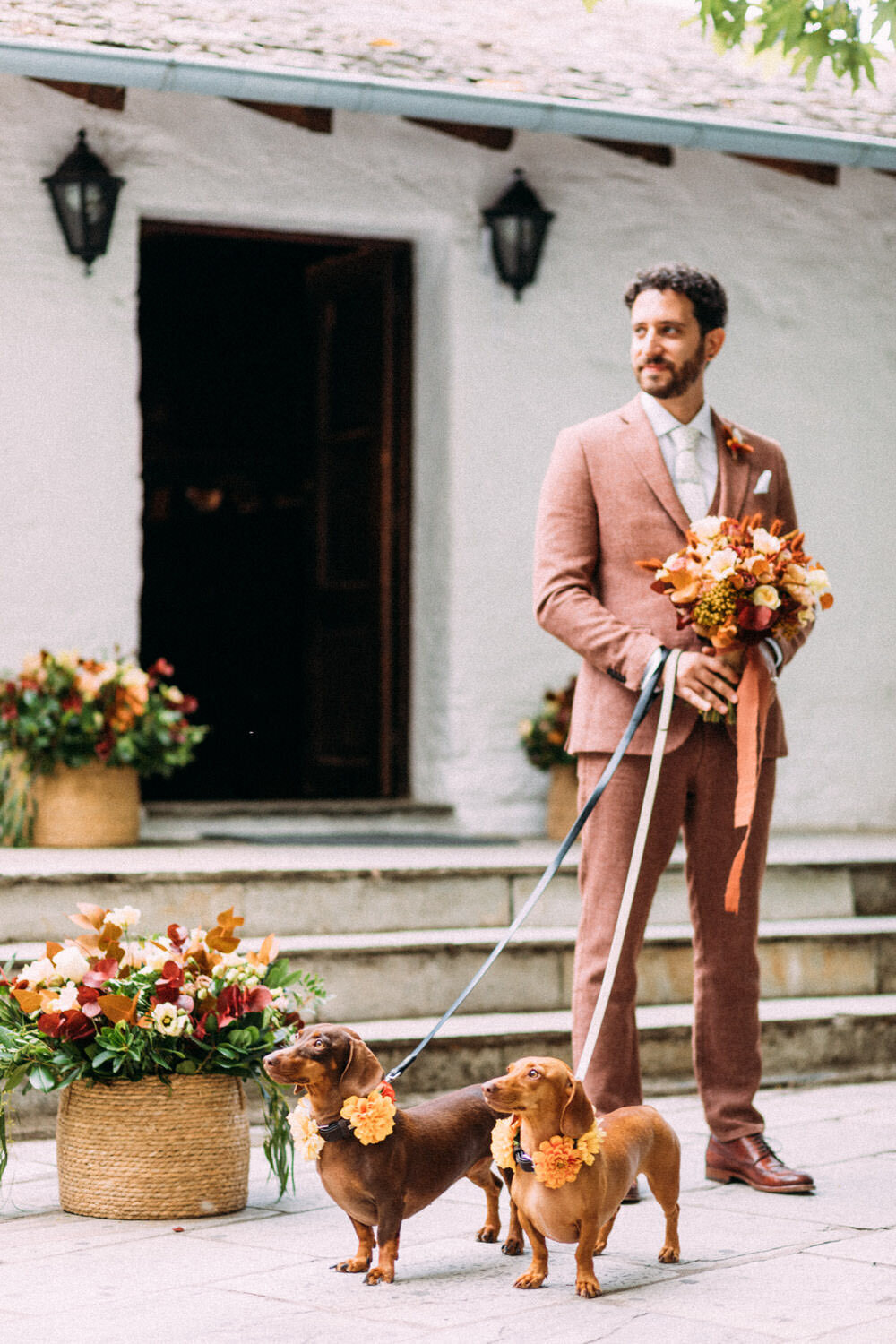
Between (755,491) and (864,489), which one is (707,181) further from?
(755,491)

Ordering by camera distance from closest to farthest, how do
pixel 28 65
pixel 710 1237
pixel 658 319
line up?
pixel 710 1237, pixel 658 319, pixel 28 65

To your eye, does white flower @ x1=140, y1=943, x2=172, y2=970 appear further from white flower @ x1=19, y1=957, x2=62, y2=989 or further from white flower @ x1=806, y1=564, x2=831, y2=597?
white flower @ x1=806, y1=564, x2=831, y2=597

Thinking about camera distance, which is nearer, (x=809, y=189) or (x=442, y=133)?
(x=442, y=133)

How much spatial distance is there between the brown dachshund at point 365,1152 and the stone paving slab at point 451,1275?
10 centimetres

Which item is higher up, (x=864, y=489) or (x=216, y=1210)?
(x=864, y=489)

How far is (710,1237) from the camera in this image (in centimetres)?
389

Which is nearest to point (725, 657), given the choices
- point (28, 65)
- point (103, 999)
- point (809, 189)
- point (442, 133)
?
point (103, 999)

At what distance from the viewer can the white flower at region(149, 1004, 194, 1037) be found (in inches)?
156

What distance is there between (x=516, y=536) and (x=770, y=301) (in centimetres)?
163

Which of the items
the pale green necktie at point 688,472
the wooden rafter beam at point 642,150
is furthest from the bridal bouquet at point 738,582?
the wooden rafter beam at point 642,150

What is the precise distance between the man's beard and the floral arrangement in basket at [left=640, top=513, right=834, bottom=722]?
0.38 meters

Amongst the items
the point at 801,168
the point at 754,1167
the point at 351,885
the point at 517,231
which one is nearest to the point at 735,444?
the point at 754,1167

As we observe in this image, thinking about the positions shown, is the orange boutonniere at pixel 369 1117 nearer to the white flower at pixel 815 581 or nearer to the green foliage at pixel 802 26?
the white flower at pixel 815 581

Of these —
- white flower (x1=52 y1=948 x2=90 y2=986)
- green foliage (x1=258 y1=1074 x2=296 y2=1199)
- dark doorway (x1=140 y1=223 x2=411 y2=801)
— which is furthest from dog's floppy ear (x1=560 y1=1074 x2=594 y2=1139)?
dark doorway (x1=140 y1=223 x2=411 y2=801)
